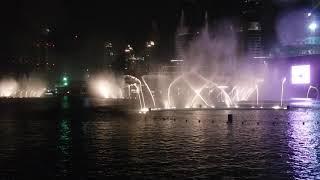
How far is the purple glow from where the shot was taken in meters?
90.0

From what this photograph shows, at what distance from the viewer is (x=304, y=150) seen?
69.2 ft

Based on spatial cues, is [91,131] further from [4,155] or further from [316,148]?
[316,148]

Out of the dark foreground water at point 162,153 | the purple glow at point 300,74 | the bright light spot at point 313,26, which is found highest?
the bright light spot at point 313,26

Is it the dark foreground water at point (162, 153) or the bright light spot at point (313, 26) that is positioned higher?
the bright light spot at point (313, 26)

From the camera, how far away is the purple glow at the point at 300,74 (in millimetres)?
90000

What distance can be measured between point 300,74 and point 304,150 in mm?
73034

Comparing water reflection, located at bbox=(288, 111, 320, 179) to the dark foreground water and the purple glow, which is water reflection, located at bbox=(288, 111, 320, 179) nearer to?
the dark foreground water

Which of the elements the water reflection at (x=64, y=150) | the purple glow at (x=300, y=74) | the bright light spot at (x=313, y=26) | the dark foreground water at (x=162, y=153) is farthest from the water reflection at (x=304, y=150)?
the bright light spot at (x=313, y=26)

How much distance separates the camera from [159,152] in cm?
2048

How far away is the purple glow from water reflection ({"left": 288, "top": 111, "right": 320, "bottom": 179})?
195 feet

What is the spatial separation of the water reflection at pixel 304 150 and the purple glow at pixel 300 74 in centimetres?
5953

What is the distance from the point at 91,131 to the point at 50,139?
4.86 metres

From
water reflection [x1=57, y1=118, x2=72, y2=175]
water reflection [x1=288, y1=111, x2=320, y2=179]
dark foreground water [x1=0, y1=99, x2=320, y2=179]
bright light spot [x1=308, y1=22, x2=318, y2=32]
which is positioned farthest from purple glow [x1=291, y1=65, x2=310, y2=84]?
water reflection [x1=57, y1=118, x2=72, y2=175]

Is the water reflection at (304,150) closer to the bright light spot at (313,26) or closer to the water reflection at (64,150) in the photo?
the water reflection at (64,150)
